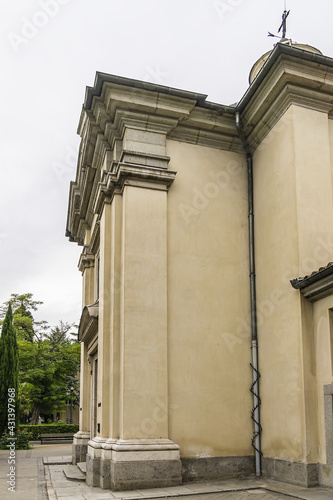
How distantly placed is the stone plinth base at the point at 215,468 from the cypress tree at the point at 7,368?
15.8m

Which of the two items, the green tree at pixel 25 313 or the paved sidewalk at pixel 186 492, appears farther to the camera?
the green tree at pixel 25 313

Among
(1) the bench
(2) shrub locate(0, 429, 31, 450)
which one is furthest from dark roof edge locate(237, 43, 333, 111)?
(1) the bench

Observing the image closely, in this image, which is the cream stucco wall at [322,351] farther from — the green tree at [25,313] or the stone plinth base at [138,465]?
the green tree at [25,313]

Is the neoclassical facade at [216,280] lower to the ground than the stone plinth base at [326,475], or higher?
higher

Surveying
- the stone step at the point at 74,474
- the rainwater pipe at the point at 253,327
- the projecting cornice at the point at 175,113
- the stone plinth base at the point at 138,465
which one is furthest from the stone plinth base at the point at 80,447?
the projecting cornice at the point at 175,113

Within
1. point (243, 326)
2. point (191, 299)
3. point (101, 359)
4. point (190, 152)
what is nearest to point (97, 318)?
point (101, 359)

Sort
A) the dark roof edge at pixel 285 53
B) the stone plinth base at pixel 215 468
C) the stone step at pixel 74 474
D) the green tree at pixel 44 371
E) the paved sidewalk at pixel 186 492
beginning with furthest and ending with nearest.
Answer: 1. the green tree at pixel 44 371
2. the stone step at pixel 74 474
3. the dark roof edge at pixel 285 53
4. the stone plinth base at pixel 215 468
5. the paved sidewalk at pixel 186 492

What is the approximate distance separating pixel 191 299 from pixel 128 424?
293cm

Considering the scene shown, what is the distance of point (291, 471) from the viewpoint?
365 inches

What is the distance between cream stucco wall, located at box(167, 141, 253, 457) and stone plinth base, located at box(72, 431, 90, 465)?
593 cm

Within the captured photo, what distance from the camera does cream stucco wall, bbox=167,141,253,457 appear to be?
1058cm

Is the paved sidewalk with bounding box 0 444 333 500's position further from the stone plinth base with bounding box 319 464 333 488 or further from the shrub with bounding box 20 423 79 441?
the shrub with bounding box 20 423 79 441

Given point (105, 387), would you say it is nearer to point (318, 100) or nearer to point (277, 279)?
point (277, 279)

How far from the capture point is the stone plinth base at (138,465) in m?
9.48
